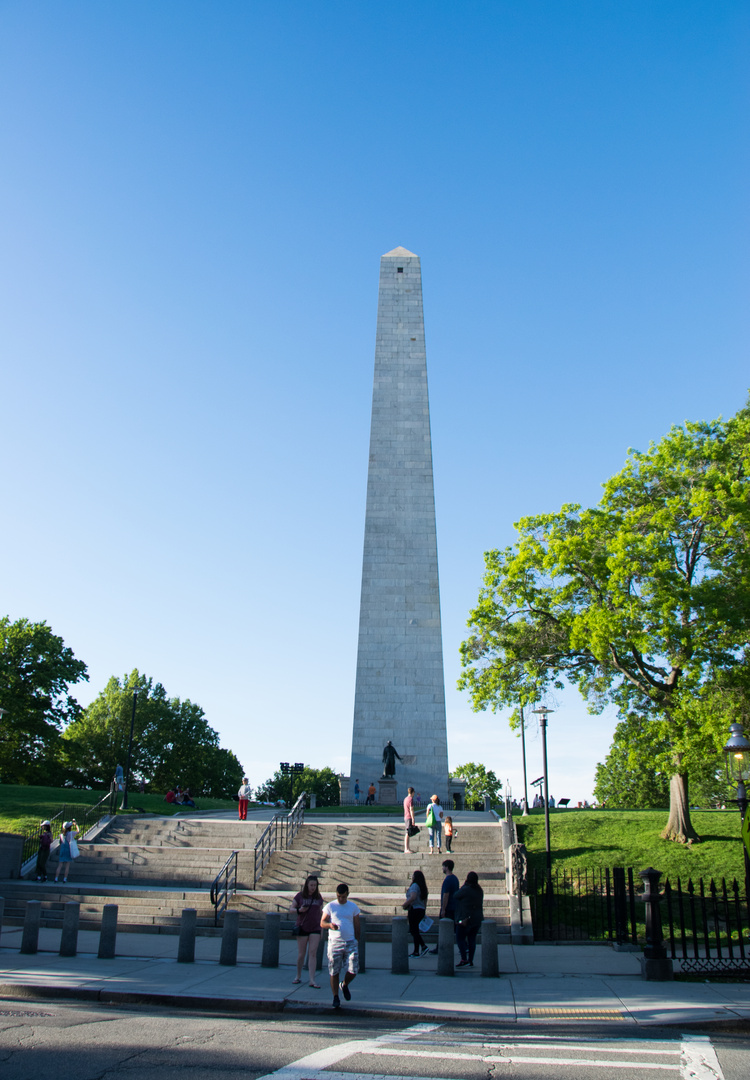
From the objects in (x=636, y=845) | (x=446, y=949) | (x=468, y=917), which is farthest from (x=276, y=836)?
(x=446, y=949)

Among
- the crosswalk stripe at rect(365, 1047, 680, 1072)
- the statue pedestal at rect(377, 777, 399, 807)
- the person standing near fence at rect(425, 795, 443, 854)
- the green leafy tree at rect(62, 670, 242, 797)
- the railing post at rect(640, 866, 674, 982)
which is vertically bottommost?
the crosswalk stripe at rect(365, 1047, 680, 1072)

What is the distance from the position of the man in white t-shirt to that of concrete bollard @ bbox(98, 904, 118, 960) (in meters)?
4.52

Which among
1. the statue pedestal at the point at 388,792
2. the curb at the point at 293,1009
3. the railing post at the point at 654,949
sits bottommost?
the curb at the point at 293,1009

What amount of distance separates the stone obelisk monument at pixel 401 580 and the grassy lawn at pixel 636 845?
448 inches

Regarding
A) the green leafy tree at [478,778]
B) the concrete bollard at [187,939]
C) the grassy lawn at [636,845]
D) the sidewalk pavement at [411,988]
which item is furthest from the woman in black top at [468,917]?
the green leafy tree at [478,778]

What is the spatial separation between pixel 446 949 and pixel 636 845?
491 inches

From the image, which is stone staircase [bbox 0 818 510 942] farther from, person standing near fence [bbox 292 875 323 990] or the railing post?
person standing near fence [bbox 292 875 323 990]

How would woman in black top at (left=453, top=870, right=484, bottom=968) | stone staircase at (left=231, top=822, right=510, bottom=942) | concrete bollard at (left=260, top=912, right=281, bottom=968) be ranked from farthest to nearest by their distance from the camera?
stone staircase at (left=231, top=822, right=510, bottom=942), woman in black top at (left=453, top=870, right=484, bottom=968), concrete bollard at (left=260, top=912, right=281, bottom=968)

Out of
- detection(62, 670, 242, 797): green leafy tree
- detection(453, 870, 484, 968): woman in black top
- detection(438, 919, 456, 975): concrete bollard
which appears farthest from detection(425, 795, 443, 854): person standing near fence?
detection(62, 670, 242, 797): green leafy tree

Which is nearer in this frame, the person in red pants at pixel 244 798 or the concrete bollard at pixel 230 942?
the concrete bollard at pixel 230 942

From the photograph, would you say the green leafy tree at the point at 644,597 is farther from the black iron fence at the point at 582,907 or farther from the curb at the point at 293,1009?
the curb at the point at 293,1009

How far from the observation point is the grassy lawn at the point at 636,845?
20.9 m

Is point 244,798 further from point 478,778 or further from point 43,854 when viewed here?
point 478,778

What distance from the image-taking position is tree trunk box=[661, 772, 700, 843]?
22.8 metres
